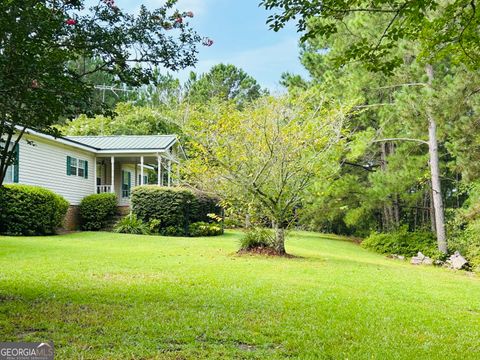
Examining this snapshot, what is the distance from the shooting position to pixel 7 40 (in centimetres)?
487

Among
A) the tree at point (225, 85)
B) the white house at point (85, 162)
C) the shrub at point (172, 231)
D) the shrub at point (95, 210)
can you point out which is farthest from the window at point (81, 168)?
the tree at point (225, 85)

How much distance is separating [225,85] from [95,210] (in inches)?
778

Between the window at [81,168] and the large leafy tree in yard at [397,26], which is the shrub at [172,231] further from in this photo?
the large leafy tree in yard at [397,26]

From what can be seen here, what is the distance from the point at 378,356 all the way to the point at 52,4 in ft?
16.5

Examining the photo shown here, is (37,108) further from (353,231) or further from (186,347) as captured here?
(353,231)

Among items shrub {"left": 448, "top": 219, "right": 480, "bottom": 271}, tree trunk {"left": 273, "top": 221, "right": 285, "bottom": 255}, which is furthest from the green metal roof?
shrub {"left": 448, "top": 219, "right": 480, "bottom": 271}

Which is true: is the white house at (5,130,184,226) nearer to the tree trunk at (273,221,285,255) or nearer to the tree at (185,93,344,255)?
the tree at (185,93,344,255)

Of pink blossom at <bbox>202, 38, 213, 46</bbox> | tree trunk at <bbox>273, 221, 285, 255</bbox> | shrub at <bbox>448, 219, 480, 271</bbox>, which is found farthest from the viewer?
shrub at <bbox>448, 219, 480, 271</bbox>

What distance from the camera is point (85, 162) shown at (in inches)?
805

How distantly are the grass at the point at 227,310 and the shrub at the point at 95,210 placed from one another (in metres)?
9.13

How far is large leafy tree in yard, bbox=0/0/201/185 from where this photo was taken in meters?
4.78

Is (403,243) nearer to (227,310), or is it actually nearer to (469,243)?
(469,243)

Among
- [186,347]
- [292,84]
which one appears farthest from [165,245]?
[292,84]

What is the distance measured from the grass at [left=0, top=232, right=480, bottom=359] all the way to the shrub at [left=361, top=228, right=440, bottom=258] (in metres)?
8.51
